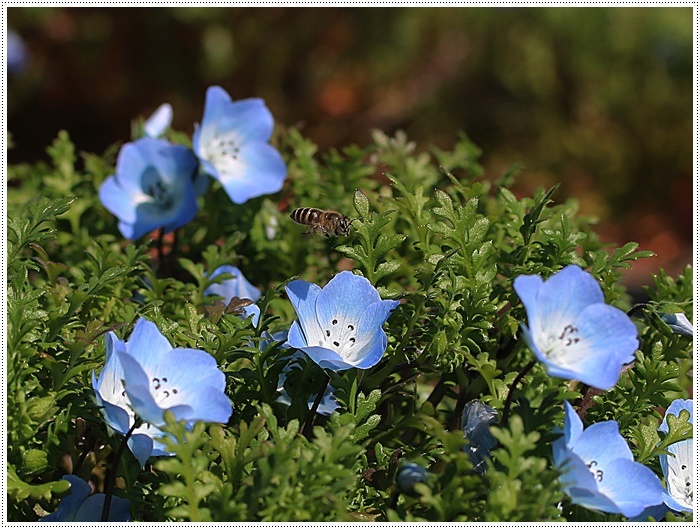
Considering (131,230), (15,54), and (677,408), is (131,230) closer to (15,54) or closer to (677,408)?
(677,408)

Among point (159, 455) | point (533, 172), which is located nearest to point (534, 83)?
point (533, 172)

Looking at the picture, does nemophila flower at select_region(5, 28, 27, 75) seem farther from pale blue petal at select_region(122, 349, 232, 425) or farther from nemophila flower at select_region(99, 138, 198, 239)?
pale blue petal at select_region(122, 349, 232, 425)

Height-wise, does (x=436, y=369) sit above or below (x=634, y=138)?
above

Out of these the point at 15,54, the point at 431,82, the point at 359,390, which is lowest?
the point at 431,82

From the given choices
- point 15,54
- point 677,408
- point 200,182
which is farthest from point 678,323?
point 15,54

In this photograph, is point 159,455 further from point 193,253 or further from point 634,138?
point 634,138
